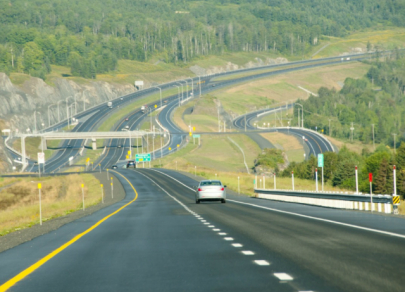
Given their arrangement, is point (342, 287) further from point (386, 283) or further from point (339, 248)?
point (339, 248)

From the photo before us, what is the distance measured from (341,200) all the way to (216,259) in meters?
20.7

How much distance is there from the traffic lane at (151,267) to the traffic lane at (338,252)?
82cm

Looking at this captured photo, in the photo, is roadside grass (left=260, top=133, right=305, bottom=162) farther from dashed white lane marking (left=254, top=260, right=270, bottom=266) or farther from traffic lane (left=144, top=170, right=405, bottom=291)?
dashed white lane marking (left=254, top=260, right=270, bottom=266)

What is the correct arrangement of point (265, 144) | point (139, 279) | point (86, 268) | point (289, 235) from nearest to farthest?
point (139, 279) < point (86, 268) < point (289, 235) < point (265, 144)

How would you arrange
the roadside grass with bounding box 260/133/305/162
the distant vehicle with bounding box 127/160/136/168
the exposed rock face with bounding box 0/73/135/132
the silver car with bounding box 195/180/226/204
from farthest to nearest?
the exposed rock face with bounding box 0/73/135/132
the roadside grass with bounding box 260/133/305/162
the distant vehicle with bounding box 127/160/136/168
the silver car with bounding box 195/180/226/204

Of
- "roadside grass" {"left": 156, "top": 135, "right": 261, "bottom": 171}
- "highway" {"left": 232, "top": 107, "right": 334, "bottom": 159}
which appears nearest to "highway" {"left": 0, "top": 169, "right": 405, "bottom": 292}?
"roadside grass" {"left": 156, "top": 135, "right": 261, "bottom": 171}

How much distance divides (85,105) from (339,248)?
173910 millimetres

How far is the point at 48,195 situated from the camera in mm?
79125

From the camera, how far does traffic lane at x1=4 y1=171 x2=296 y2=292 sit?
27.8 feet

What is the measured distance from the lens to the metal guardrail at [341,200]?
2573 centimetres

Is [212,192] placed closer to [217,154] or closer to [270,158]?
[270,158]

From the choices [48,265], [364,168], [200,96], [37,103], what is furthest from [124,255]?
[200,96]

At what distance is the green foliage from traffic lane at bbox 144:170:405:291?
96529 mm

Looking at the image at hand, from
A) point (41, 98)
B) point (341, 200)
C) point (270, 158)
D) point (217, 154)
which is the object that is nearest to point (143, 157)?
Answer: point (217, 154)
